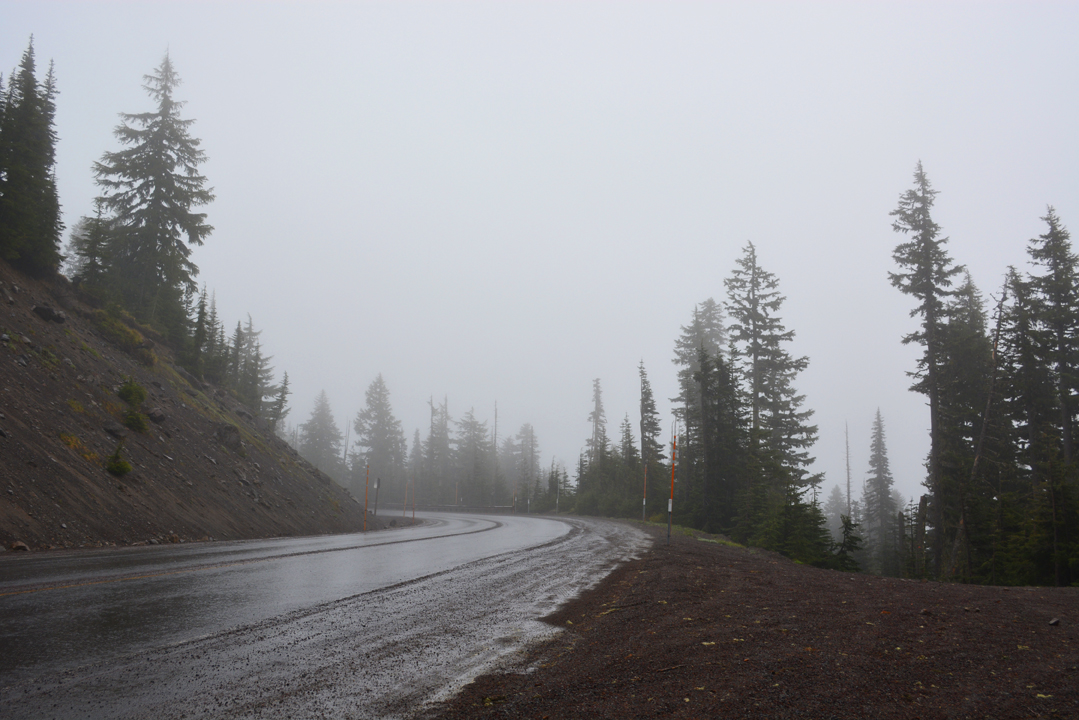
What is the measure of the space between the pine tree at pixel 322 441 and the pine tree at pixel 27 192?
68.5m

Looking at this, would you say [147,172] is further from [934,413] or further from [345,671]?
[934,413]

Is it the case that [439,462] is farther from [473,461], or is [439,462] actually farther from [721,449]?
[721,449]

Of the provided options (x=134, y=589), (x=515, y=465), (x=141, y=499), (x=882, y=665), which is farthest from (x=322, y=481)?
(x=515, y=465)

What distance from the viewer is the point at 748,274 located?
40.7 m

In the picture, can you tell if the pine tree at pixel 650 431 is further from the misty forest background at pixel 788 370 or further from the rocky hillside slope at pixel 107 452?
the rocky hillside slope at pixel 107 452

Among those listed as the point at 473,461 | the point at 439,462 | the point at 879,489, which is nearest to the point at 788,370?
the point at 879,489

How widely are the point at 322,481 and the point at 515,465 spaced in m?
75.8

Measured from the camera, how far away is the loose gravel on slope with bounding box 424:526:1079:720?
3.83 m

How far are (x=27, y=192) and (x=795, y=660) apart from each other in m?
30.8

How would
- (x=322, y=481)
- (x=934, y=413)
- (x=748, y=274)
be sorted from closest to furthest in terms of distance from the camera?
1. (x=934, y=413)
2. (x=322, y=481)
3. (x=748, y=274)

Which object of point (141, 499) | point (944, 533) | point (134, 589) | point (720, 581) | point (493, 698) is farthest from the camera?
point (944, 533)

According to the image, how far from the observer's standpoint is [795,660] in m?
4.79

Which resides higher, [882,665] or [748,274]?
[748,274]

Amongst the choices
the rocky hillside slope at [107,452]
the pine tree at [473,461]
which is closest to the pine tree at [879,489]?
the pine tree at [473,461]
